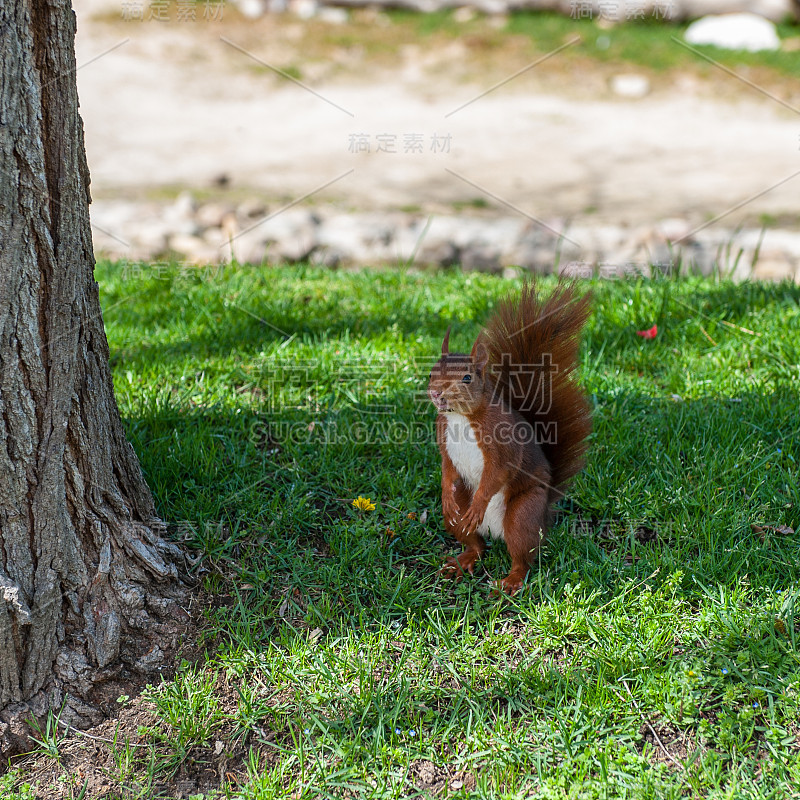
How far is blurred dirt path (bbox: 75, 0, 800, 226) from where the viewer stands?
22.1ft

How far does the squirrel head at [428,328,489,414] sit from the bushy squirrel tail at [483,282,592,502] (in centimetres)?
18

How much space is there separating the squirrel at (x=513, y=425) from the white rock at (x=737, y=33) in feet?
33.0

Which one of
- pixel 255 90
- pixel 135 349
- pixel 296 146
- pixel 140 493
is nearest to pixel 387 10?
pixel 255 90

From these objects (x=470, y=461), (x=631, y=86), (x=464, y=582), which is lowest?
(x=464, y=582)

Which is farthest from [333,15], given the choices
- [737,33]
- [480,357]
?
[480,357]

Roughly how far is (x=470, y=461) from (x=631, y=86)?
875 cm

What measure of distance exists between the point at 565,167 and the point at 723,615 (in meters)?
6.28

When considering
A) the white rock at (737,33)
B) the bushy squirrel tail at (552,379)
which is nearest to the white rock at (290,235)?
the bushy squirrel tail at (552,379)

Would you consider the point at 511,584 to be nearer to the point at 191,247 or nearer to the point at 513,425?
the point at 513,425

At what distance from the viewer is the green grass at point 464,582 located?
1636 mm

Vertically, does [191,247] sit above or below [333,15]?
below

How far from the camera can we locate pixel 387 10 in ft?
38.6

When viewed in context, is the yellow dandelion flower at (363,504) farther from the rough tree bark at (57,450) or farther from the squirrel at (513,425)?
the rough tree bark at (57,450)

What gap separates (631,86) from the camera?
940cm
